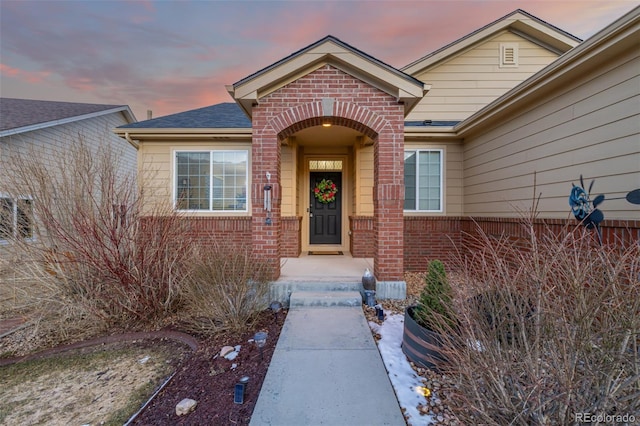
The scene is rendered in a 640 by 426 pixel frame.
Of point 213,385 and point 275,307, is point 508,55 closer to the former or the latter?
point 275,307

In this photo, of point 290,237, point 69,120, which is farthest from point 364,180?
point 69,120

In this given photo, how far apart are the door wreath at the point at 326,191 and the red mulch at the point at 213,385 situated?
4938 mm

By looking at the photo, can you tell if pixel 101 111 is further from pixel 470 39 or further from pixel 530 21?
pixel 530 21

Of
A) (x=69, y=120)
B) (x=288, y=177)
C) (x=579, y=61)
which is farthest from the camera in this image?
(x=69, y=120)

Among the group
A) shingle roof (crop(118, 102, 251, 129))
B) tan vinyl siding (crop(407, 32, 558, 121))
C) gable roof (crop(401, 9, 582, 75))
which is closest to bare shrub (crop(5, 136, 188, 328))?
shingle roof (crop(118, 102, 251, 129))

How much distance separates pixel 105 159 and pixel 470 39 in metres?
9.31

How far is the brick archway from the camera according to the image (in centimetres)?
481

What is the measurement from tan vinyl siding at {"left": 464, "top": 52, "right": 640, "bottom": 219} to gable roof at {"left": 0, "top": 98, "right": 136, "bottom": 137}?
11737mm

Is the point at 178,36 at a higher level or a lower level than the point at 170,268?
higher

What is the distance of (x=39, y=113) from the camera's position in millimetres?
8883

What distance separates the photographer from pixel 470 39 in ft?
25.2

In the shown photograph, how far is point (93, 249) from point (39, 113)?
8.66 metres

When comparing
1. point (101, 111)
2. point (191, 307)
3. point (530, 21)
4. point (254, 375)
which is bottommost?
point (254, 375)

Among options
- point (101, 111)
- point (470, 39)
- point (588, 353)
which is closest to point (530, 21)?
point (470, 39)
